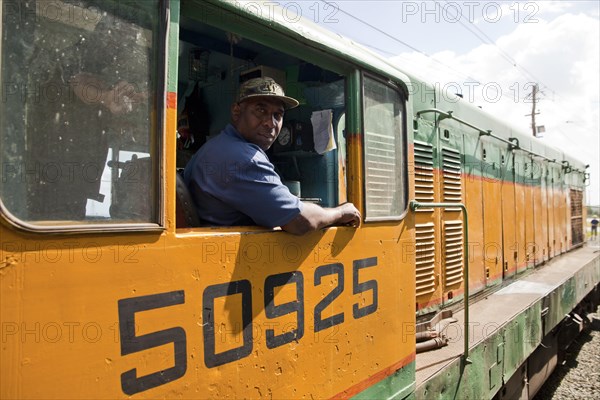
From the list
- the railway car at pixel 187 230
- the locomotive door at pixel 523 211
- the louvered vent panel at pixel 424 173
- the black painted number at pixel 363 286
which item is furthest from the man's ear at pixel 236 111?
the locomotive door at pixel 523 211

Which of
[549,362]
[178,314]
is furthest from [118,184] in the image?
[549,362]

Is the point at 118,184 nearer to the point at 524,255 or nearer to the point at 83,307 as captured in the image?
the point at 83,307

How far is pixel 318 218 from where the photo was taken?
1.79 meters

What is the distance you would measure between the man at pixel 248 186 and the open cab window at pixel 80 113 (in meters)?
0.41

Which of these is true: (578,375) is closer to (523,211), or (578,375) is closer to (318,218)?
(523,211)

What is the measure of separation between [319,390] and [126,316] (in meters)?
0.93

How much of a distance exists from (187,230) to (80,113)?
497 millimetres

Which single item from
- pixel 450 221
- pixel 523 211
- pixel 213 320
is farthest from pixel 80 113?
Result: pixel 523 211

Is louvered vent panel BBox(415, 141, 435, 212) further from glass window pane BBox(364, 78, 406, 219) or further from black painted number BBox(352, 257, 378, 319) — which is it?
black painted number BBox(352, 257, 378, 319)

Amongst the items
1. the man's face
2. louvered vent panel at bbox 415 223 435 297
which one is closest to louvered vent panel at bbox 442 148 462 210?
louvered vent panel at bbox 415 223 435 297

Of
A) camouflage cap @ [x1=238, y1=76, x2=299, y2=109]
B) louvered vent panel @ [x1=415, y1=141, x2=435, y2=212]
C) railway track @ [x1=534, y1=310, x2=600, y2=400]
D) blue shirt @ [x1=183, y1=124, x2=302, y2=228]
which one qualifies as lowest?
railway track @ [x1=534, y1=310, x2=600, y2=400]

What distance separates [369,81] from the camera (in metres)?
2.15

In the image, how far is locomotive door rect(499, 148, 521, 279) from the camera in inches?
208

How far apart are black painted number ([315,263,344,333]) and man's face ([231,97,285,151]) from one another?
0.60 meters
